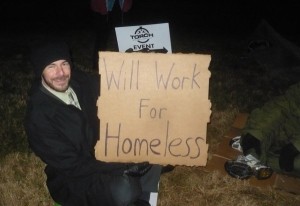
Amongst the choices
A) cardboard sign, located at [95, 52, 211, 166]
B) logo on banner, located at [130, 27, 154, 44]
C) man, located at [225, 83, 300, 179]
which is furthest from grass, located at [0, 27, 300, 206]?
logo on banner, located at [130, 27, 154, 44]

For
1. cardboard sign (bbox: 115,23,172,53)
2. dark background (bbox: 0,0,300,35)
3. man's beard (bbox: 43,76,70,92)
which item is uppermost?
dark background (bbox: 0,0,300,35)

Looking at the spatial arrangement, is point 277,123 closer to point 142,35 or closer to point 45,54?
point 142,35

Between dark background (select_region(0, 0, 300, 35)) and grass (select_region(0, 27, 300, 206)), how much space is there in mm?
2123

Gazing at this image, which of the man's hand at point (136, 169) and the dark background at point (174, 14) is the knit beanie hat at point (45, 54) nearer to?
the man's hand at point (136, 169)

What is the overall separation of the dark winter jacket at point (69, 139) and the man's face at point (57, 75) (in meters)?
0.07

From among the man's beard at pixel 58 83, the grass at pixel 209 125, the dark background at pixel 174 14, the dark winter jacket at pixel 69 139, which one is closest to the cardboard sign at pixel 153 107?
the dark winter jacket at pixel 69 139

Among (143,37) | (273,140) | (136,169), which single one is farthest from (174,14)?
(136,169)

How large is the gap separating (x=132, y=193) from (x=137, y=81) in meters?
0.99

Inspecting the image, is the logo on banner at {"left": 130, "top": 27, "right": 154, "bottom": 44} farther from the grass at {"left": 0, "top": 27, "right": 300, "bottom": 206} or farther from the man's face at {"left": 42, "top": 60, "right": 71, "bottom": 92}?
the grass at {"left": 0, "top": 27, "right": 300, "bottom": 206}

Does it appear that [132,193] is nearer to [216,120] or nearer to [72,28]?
[216,120]

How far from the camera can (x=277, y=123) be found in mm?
3574

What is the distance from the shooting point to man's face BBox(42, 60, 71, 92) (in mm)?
2719

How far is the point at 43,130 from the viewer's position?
8.80 ft

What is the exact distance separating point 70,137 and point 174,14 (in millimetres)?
10098
